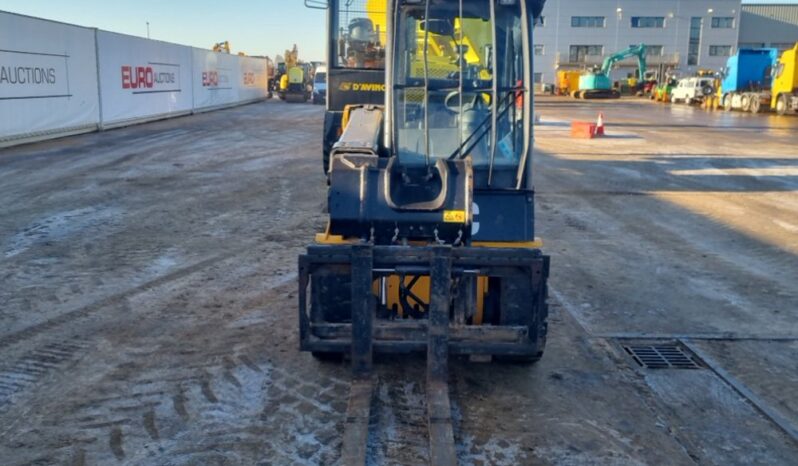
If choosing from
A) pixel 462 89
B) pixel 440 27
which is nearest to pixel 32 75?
pixel 440 27

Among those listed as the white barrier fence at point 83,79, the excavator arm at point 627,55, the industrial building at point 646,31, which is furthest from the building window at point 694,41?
the white barrier fence at point 83,79

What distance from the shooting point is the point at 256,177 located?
15.4m

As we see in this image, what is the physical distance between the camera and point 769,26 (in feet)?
265

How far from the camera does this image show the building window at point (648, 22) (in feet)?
257

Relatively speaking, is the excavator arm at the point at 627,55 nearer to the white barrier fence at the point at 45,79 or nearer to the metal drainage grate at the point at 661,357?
the white barrier fence at the point at 45,79

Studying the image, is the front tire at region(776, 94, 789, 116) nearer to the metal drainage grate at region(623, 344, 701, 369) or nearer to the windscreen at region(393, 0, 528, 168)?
the metal drainage grate at region(623, 344, 701, 369)

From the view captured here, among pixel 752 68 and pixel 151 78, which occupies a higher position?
pixel 752 68

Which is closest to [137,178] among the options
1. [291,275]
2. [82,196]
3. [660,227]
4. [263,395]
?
[82,196]

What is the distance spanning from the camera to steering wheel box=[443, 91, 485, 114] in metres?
5.81

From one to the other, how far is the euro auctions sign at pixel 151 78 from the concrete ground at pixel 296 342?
13711 millimetres

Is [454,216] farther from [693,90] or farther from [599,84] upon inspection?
[599,84]

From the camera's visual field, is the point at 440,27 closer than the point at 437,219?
No

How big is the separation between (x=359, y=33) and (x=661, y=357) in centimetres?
663

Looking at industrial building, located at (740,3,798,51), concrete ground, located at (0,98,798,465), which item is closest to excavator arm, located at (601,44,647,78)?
industrial building, located at (740,3,798,51)
